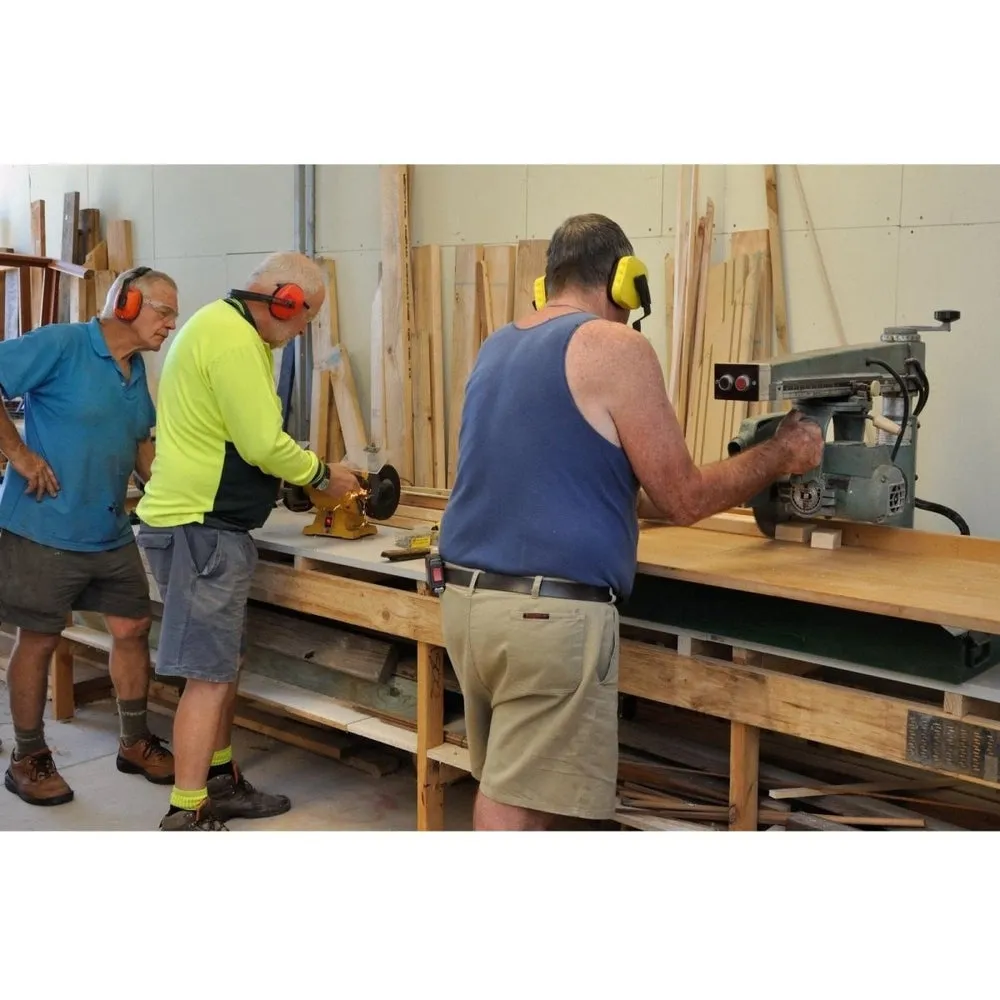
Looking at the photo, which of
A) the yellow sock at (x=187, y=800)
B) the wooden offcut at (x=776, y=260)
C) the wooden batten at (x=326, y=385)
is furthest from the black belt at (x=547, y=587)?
the wooden batten at (x=326, y=385)

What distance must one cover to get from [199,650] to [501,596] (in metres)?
1.28

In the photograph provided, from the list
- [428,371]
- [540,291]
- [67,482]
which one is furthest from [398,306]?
[540,291]

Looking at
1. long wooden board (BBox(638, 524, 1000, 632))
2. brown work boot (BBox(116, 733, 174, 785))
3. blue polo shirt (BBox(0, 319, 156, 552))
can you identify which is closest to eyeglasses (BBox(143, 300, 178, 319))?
blue polo shirt (BBox(0, 319, 156, 552))

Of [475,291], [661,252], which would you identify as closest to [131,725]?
[475,291]

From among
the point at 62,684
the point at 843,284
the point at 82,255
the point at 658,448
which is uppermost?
the point at 82,255

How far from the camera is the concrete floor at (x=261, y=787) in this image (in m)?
3.59

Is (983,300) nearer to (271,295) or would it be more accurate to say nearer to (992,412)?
(992,412)

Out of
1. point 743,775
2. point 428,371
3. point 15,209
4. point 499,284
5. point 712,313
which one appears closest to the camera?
point 743,775

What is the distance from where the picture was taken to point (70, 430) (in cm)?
362

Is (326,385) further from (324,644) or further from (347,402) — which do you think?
(324,644)

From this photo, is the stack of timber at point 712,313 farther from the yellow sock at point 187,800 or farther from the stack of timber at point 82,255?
the stack of timber at point 82,255

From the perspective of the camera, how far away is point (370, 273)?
494cm

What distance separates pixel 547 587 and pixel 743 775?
2.22 feet

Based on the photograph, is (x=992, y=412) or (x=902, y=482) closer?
(x=902, y=482)
